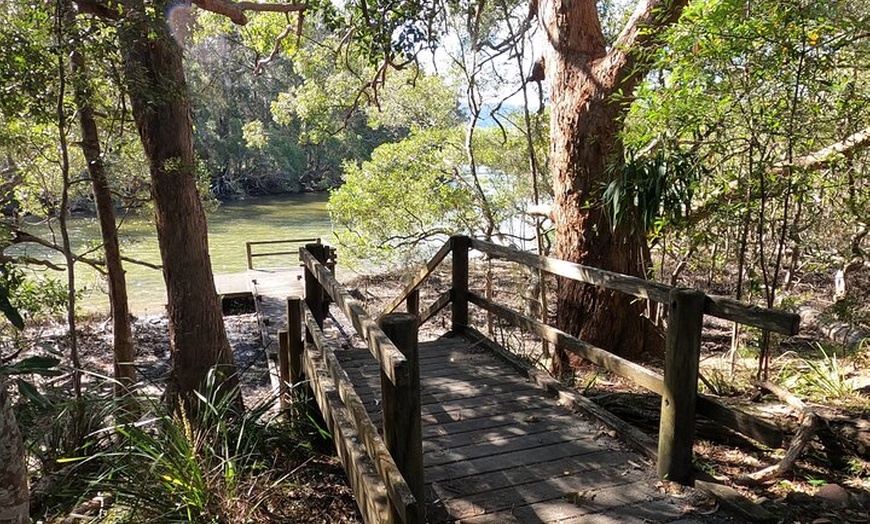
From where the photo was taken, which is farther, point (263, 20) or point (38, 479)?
point (263, 20)

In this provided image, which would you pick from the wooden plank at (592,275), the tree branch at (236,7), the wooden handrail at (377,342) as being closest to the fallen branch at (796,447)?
the wooden plank at (592,275)

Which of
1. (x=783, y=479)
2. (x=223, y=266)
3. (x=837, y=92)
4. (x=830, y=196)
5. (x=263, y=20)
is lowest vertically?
(x=223, y=266)

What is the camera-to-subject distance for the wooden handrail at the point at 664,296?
7.22ft

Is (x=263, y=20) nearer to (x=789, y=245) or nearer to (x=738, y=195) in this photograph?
(x=738, y=195)

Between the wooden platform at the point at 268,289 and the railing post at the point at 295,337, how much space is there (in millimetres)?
7237

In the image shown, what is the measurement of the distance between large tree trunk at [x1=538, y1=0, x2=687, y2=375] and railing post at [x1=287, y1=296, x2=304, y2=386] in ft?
9.40

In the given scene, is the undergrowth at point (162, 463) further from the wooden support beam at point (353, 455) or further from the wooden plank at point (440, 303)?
the wooden plank at point (440, 303)

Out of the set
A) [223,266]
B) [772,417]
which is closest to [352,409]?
[772,417]

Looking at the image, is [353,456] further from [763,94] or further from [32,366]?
[763,94]

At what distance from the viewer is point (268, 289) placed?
622 inches

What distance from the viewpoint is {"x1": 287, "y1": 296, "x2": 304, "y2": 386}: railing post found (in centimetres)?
400

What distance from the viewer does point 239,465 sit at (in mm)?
2773

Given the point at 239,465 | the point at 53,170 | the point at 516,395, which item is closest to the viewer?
the point at 239,465

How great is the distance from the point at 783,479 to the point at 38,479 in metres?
3.79
